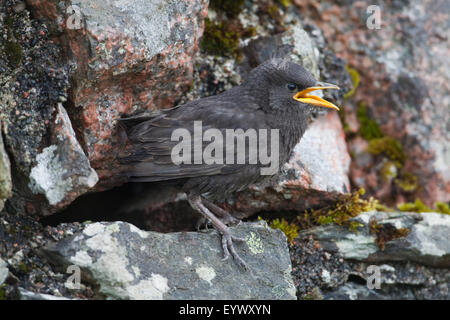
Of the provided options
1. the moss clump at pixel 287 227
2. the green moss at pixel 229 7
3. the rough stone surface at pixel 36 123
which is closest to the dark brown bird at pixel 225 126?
the moss clump at pixel 287 227

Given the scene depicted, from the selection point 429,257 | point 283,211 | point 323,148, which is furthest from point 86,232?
point 429,257

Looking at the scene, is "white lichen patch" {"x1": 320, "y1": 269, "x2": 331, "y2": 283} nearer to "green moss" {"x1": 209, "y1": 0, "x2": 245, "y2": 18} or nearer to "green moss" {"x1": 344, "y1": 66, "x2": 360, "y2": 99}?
"green moss" {"x1": 344, "y1": 66, "x2": 360, "y2": 99}

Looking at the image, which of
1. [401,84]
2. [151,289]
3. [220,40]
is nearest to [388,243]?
[401,84]

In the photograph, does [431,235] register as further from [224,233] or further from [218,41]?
[218,41]

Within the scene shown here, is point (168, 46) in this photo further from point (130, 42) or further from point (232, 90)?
point (232, 90)

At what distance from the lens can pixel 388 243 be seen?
6078 millimetres

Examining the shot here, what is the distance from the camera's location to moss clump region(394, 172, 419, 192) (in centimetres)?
732

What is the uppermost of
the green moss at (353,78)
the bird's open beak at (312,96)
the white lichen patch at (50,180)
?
the green moss at (353,78)

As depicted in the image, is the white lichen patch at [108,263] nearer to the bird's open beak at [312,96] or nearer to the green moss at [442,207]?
the bird's open beak at [312,96]

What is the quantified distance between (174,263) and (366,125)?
389cm

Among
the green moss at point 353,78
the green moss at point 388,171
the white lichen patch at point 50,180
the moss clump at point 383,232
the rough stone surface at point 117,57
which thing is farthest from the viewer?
the green moss at point 388,171

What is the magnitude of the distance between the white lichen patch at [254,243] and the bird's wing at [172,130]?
2.31ft

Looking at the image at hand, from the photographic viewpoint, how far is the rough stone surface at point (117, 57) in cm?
507

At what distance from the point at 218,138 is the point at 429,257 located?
2.74 m
